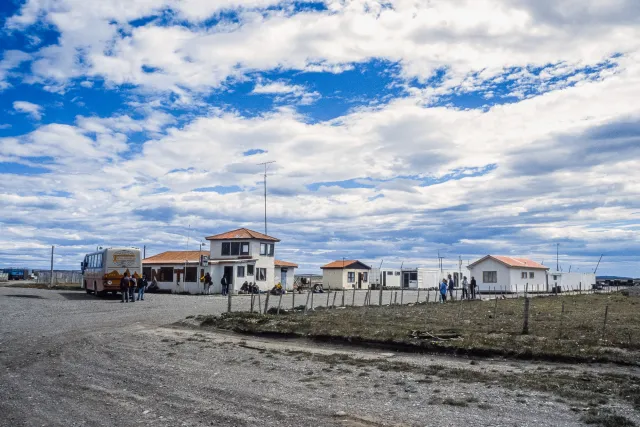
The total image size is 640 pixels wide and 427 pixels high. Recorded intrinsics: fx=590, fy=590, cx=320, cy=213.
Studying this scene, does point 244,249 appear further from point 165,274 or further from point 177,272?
point 165,274

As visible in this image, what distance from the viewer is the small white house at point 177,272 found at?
50.8 metres

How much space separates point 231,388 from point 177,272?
137 feet

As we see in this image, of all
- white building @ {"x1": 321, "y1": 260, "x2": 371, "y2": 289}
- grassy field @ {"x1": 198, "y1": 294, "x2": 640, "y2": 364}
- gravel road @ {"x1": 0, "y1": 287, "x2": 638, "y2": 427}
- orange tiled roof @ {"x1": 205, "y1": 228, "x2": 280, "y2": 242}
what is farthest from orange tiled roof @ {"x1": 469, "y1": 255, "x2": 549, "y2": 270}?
gravel road @ {"x1": 0, "y1": 287, "x2": 638, "y2": 427}

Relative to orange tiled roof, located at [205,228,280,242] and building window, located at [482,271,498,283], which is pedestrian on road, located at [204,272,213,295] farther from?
building window, located at [482,271,498,283]

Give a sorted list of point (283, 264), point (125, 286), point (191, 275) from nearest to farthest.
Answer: point (125, 286), point (191, 275), point (283, 264)

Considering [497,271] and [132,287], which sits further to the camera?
[497,271]

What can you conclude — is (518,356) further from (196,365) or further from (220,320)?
(220,320)

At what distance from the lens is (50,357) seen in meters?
15.6

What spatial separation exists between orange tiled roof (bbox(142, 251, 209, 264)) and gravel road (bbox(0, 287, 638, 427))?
3369cm

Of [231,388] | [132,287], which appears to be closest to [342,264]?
[132,287]

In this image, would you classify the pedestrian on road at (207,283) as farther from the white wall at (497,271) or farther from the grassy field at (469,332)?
the white wall at (497,271)

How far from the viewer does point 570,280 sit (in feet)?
249

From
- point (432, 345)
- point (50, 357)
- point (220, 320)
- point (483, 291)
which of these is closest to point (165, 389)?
point (50, 357)

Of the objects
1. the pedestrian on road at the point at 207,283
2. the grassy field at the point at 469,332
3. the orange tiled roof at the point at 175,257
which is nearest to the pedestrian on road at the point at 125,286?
the pedestrian on road at the point at 207,283
